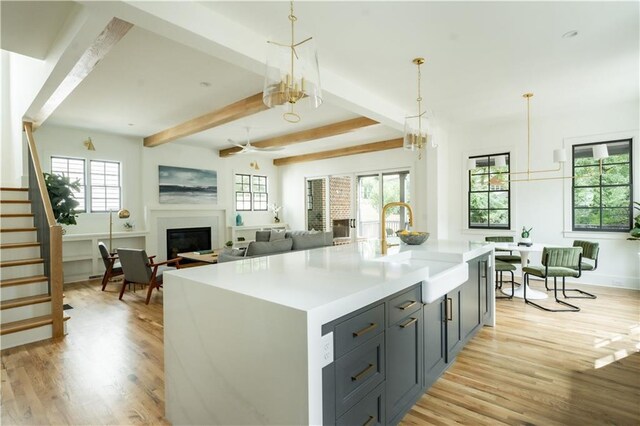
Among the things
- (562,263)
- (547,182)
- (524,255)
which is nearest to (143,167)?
(524,255)

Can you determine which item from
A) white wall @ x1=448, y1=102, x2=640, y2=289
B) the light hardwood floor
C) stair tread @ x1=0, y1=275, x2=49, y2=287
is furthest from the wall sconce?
white wall @ x1=448, y1=102, x2=640, y2=289

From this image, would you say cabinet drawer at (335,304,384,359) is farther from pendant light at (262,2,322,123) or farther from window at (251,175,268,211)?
window at (251,175,268,211)

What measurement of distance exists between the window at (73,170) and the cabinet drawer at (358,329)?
655cm

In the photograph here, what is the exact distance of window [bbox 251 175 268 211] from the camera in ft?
30.7

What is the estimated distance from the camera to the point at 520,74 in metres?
3.90

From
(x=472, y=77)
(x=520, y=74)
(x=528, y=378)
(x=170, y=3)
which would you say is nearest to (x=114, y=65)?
(x=170, y=3)

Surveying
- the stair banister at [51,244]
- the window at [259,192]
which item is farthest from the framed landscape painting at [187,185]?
the stair banister at [51,244]

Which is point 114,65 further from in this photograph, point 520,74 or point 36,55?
point 520,74

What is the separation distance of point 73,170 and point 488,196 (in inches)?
318

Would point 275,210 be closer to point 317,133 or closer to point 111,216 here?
point 317,133

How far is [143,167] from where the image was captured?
7094 millimetres

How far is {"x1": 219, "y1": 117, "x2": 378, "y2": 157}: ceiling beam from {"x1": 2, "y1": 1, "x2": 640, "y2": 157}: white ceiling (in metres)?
0.31

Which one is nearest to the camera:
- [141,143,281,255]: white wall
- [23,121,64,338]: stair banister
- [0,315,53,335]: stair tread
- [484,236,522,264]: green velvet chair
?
[0,315,53,335]: stair tread

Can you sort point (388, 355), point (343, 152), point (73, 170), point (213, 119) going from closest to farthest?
point (388, 355)
point (213, 119)
point (73, 170)
point (343, 152)
